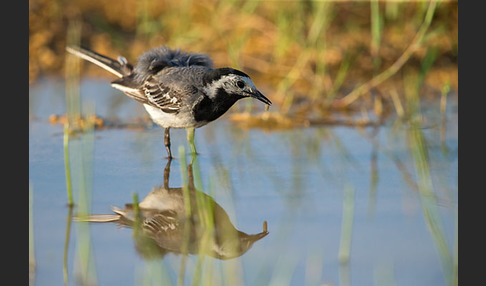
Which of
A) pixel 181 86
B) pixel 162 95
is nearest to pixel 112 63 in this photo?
pixel 162 95

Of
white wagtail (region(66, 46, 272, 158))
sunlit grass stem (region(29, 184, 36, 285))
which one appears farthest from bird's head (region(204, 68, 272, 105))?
sunlit grass stem (region(29, 184, 36, 285))

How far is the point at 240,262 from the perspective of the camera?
147 inches

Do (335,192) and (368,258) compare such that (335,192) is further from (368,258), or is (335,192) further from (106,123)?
(106,123)

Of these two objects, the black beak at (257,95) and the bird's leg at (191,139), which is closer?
the black beak at (257,95)

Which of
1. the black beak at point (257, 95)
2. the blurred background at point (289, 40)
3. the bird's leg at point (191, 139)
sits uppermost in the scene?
the blurred background at point (289, 40)

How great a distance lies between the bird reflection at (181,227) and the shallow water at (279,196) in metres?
0.07

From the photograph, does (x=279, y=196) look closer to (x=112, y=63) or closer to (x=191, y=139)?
(x=191, y=139)

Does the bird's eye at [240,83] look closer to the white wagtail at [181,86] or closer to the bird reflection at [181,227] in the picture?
the white wagtail at [181,86]

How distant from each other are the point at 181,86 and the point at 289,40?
95.8 inches

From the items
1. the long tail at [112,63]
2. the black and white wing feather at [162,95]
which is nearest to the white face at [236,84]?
the black and white wing feather at [162,95]

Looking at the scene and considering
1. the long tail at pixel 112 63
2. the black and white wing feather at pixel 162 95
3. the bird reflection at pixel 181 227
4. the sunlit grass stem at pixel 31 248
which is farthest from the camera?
the long tail at pixel 112 63

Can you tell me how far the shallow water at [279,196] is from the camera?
12.0 feet

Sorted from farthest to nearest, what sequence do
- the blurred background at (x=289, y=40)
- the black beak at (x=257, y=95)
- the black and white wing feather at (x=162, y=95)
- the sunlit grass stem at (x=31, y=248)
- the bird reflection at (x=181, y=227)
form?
the blurred background at (x=289, y=40)
the black and white wing feather at (x=162, y=95)
the black beak at (x=257, y=95)
the bird reflection at (x=181, y=227)
the sunlit grass stem at (x=31, y=248)

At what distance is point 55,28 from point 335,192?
5.46 m
